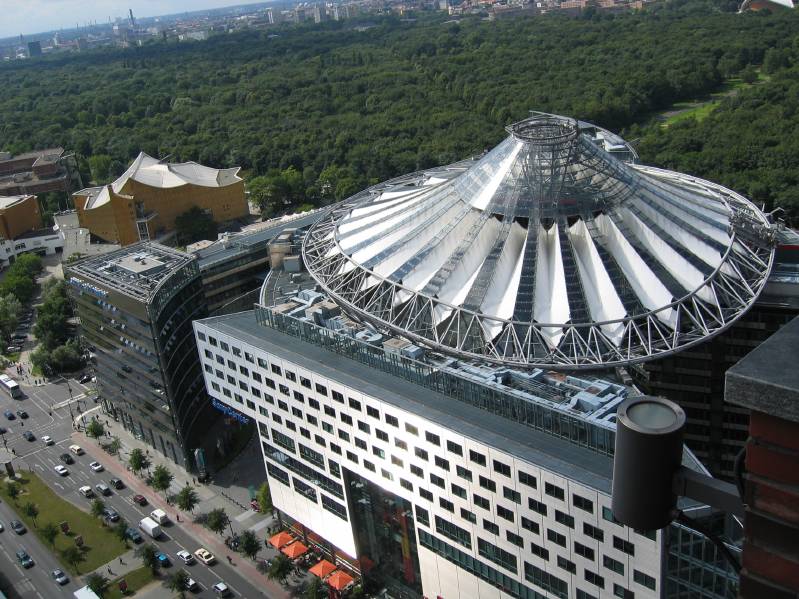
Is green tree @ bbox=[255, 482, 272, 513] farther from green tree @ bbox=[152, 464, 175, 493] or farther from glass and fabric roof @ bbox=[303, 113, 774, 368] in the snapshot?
glass and fabric roof @ bbox=[303, 113, 774, 368]

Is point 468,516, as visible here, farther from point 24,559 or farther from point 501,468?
point 24,559

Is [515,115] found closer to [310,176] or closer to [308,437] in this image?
[310,176]

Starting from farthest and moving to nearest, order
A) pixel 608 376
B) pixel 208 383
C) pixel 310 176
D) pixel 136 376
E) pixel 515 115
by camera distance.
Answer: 1. pixel 515 115
2. pixel 310 176
3. pixel 136 376
4. pixel 208 383
5. pixel 608 376

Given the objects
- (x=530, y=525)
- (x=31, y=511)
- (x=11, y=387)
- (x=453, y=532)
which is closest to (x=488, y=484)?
(x=530, y=525)

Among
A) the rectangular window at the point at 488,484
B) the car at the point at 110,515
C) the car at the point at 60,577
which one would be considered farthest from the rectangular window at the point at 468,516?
the car at the point at 110,515

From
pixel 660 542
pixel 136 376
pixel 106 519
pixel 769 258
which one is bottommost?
pixel 106 519

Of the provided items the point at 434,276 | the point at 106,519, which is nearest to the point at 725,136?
the point at 434,276

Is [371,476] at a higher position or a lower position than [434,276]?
lower
